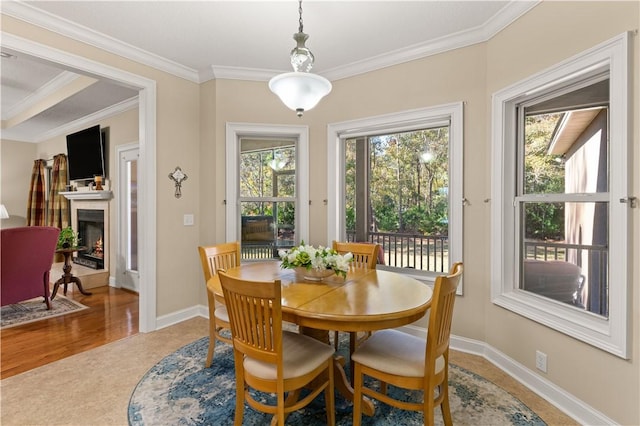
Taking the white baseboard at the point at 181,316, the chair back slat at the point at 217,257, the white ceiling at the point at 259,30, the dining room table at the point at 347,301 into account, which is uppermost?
the white ceiling at the point at 259,30

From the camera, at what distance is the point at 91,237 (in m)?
5.30

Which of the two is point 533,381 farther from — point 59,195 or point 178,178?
point 59,195

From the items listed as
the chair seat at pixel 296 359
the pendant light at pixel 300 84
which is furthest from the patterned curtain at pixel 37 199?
the chair seat at pixel 296 359

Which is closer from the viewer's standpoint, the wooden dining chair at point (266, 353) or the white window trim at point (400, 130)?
the wooden dining chair at point (266, 353)

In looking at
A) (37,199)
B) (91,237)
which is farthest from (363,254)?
(37,199)

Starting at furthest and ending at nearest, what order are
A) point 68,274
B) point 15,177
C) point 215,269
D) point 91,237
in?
point 15,177 → point 91,237 → point 68,274 → point 215,269

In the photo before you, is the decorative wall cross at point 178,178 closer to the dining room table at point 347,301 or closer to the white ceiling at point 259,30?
the white ceiling at point 259,30

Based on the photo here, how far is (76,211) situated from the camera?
546 cm

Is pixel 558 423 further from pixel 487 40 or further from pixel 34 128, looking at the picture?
pixel 34 128

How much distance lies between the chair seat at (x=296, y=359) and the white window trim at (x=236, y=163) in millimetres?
1829

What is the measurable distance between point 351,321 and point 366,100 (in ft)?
8.06

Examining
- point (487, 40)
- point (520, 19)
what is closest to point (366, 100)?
point (487, 40)

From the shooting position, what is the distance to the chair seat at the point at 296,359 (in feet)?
5.06

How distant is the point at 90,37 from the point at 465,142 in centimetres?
345
